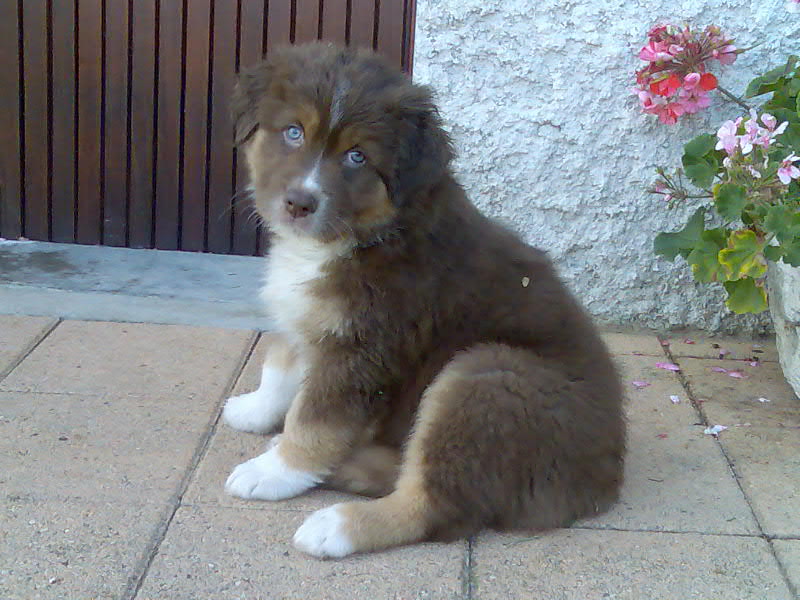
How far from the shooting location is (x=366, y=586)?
2756 mm

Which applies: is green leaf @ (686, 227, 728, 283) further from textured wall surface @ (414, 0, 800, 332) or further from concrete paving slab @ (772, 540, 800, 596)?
concrete paving slab @ (772, 540, 800, 596)

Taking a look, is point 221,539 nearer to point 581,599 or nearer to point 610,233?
point 581,599

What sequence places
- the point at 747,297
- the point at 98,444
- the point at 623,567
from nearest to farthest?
the point at 623,567
the point at 98,444
the point at 747,297

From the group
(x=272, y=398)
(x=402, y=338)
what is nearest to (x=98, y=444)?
(x=272, y=398)

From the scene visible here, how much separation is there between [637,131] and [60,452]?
3279 millimetres

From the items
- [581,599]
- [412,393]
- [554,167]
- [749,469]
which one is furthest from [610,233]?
[581,599]

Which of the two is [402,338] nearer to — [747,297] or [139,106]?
[747,297]

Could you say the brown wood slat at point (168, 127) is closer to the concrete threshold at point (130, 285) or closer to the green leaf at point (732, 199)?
the concrete threshold at point (130, 285)

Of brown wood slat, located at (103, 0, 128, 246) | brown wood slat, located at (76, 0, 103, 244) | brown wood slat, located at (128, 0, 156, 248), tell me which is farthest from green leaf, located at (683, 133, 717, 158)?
brown wood slat, located at (76, 0, 103, 244)

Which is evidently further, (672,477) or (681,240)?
(681,240)

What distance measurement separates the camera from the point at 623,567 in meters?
2.93

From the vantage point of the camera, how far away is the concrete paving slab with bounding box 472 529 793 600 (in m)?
2.81

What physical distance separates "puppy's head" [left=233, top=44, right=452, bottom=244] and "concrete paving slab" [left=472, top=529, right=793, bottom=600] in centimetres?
115

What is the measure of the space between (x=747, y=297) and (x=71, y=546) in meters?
2.98
